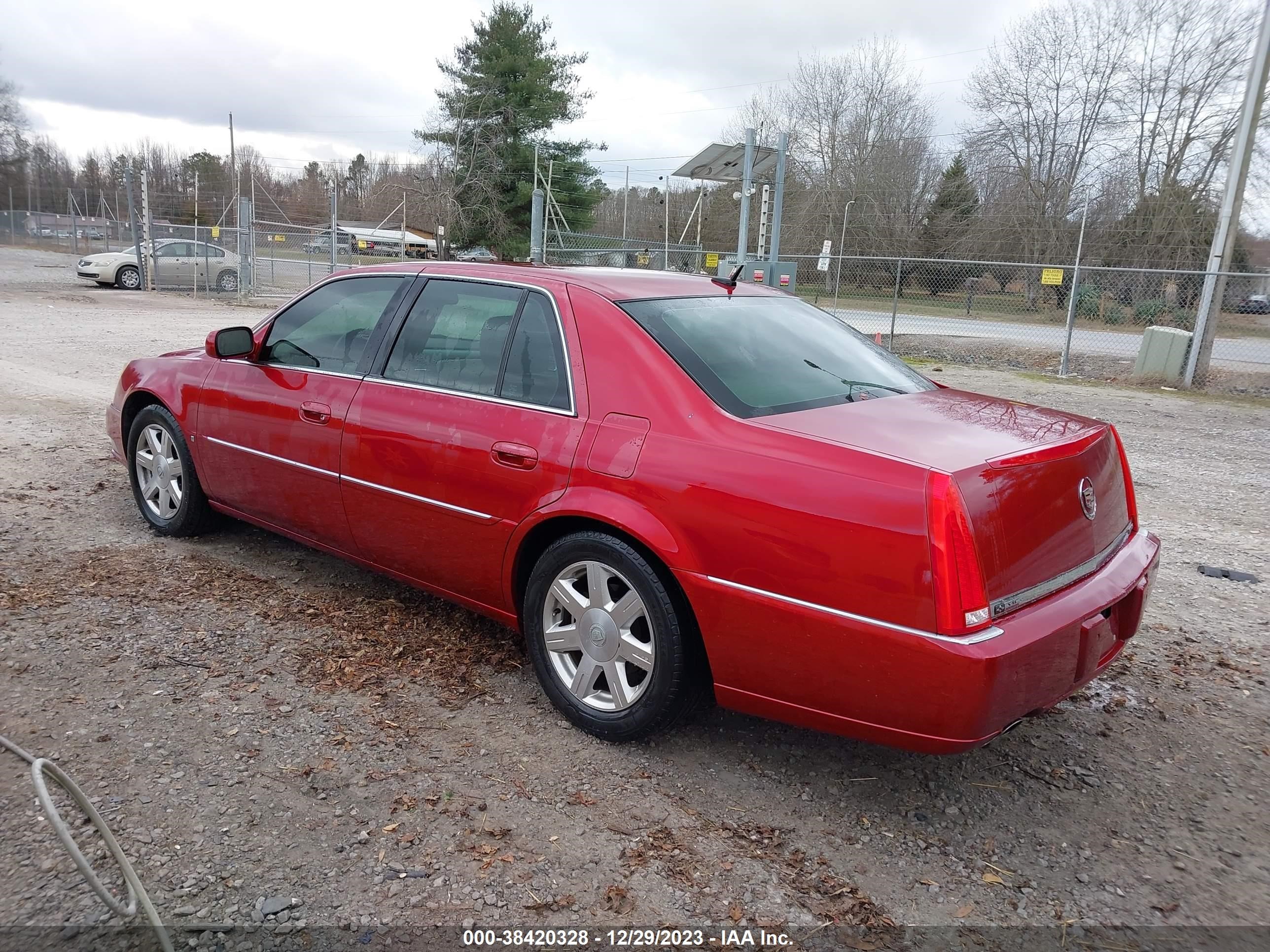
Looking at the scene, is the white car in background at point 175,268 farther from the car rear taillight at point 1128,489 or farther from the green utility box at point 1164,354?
the car rear taillight at point 1128,489

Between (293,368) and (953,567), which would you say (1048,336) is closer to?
(293,368)

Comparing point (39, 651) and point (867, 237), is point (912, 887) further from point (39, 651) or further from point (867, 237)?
point (867, 237)

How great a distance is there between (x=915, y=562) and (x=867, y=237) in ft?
114

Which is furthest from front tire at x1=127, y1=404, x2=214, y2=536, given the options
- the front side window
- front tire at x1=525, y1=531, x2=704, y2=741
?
front tire at x1=525, y1=531, x2=704, y2=741

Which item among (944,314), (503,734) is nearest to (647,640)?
(503,734)

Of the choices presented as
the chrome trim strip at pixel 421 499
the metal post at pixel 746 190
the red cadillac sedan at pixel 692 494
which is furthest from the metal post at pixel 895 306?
the chrome trim strip at pixel 421 499

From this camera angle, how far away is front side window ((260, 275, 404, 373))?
412 centimetres

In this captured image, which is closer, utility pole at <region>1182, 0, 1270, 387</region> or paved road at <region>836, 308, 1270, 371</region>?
utility pole at <region>1182, 0, 1270, 387</region>

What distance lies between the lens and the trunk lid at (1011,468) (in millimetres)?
2533

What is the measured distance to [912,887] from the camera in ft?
8.41

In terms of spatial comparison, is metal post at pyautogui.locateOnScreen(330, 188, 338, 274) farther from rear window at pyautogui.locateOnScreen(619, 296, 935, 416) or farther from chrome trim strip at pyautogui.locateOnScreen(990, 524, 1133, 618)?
chrome trim strip at pyautogui.locateOnScreen(990, 524, 1133, 618)

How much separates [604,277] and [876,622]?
183 centimetres

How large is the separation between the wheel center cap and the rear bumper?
38 centimetres

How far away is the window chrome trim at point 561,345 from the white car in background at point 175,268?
73.9 feet
